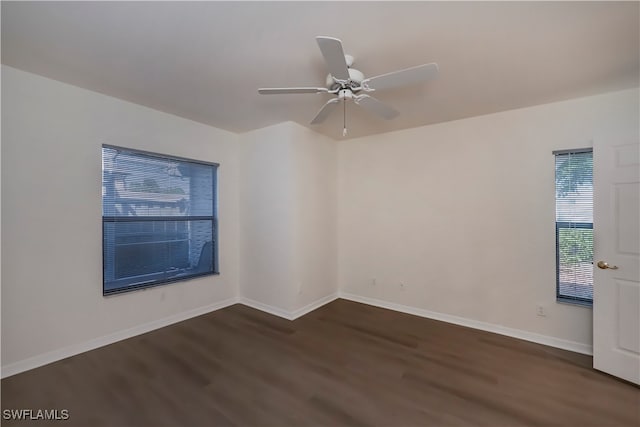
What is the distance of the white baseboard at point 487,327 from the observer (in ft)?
9.15

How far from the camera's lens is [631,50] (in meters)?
2.04

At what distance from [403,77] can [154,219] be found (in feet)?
10.0

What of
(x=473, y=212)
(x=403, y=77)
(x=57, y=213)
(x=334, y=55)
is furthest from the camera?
(x=473, y=212)

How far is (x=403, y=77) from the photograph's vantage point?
1.89 metres

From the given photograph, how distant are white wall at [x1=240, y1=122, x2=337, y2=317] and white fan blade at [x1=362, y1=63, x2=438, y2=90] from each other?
1.80 m

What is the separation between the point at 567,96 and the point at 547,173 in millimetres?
773

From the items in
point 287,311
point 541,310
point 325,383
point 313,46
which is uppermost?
point 313,46

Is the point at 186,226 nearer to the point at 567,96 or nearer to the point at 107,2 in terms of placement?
the point at 107,2

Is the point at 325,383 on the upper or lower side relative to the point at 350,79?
lower

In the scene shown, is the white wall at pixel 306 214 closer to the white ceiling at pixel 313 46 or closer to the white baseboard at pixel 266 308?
the white baseboard at pixel 266 308

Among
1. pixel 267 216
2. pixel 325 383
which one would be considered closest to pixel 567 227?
pixel 325 383

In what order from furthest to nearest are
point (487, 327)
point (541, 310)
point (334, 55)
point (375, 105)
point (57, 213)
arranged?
point (487, 327) < point (541, 310) < point (57, 213) < point (375, 105) < point (334, 55)

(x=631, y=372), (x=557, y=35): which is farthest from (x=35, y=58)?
(x=631, y=372)

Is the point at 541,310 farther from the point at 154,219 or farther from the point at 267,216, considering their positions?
the point at 154,219
